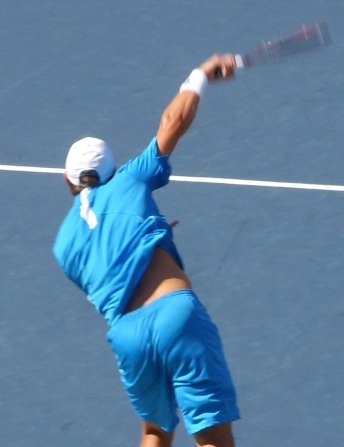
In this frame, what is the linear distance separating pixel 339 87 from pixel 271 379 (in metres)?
2.82

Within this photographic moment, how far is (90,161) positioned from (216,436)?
1.30 m

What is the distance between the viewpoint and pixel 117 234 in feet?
23.3

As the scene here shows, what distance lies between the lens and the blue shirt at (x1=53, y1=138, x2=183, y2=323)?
23.2ft

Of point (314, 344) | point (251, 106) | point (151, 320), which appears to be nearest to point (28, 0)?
point (251, 106)

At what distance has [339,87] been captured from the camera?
10.4 m

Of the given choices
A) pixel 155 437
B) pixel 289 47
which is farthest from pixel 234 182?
pixel 155 437

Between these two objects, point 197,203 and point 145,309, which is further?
point 197,203

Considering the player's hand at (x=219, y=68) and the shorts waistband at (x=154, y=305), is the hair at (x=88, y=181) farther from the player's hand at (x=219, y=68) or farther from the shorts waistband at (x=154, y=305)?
the player's hand at (x=219, y=68)

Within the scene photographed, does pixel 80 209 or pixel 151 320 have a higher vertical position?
pixel 80 209

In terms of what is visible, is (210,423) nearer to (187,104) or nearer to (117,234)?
→ (117,234)

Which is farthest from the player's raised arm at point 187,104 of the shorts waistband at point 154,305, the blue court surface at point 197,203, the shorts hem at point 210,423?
the blue court surface at point 197,203

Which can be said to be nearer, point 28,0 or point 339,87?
point 339,87

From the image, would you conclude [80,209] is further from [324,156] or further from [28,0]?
[28,0]

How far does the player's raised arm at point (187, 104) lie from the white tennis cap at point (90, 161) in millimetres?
248
